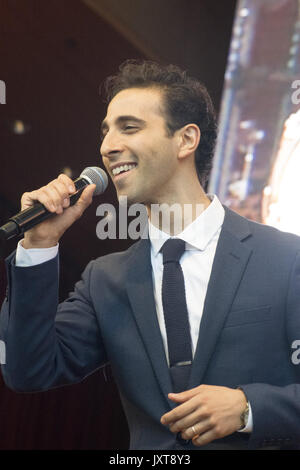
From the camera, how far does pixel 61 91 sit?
241 cm

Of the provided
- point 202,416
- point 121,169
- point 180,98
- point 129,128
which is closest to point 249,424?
point 202,416

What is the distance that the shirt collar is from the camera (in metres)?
1.46

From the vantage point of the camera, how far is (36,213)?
1.11m

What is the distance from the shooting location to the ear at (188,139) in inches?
63.9

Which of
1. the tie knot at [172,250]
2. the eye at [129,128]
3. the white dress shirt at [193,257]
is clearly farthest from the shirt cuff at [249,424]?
the eye at [129,128]

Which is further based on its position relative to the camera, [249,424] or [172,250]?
[172,250]

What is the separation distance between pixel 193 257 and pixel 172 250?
6cm

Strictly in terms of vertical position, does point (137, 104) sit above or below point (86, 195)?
above

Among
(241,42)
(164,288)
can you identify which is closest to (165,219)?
(164,288)

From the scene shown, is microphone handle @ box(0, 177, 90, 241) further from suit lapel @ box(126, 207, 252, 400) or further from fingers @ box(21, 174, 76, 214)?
suit lapel @ box(126, 207, 252, 400)

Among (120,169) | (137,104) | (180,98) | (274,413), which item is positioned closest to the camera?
(274,413)

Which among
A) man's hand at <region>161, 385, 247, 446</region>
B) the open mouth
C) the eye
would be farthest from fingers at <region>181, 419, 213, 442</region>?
the eye

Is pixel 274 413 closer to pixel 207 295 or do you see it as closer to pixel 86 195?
pixel 207 295

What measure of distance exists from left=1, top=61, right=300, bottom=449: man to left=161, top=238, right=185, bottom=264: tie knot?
2cm
